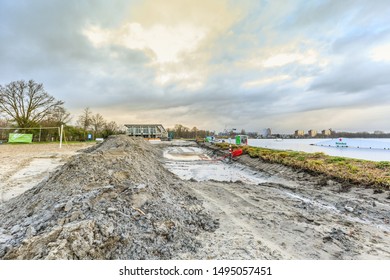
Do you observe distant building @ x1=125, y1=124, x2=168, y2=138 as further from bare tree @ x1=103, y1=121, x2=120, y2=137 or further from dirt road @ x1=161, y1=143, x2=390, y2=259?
dirt road @ x1=161, y1=143, x2=390, y2=259

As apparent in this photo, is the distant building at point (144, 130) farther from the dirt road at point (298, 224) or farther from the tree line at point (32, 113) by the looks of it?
the dirt road at point (298, 224)

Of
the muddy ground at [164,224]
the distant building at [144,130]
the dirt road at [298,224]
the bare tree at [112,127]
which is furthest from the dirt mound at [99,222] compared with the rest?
the distant building at [144,130]

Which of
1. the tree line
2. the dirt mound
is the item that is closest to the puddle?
the dirt mound

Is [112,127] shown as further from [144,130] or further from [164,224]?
[164,224]

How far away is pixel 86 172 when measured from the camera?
4340 millimetres

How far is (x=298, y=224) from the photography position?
3.67 meters

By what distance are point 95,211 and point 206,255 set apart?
1.65 m

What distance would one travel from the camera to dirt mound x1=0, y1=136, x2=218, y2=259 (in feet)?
7.47

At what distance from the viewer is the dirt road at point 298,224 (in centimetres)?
275

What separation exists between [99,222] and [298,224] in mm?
3315

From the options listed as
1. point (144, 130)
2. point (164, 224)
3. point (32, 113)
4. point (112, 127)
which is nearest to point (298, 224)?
point (164, 224)

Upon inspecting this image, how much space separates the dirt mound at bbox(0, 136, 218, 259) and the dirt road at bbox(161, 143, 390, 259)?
0.41m

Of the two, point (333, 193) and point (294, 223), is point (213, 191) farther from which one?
point (333, 193)

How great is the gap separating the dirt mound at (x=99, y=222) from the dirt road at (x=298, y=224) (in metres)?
0.41
